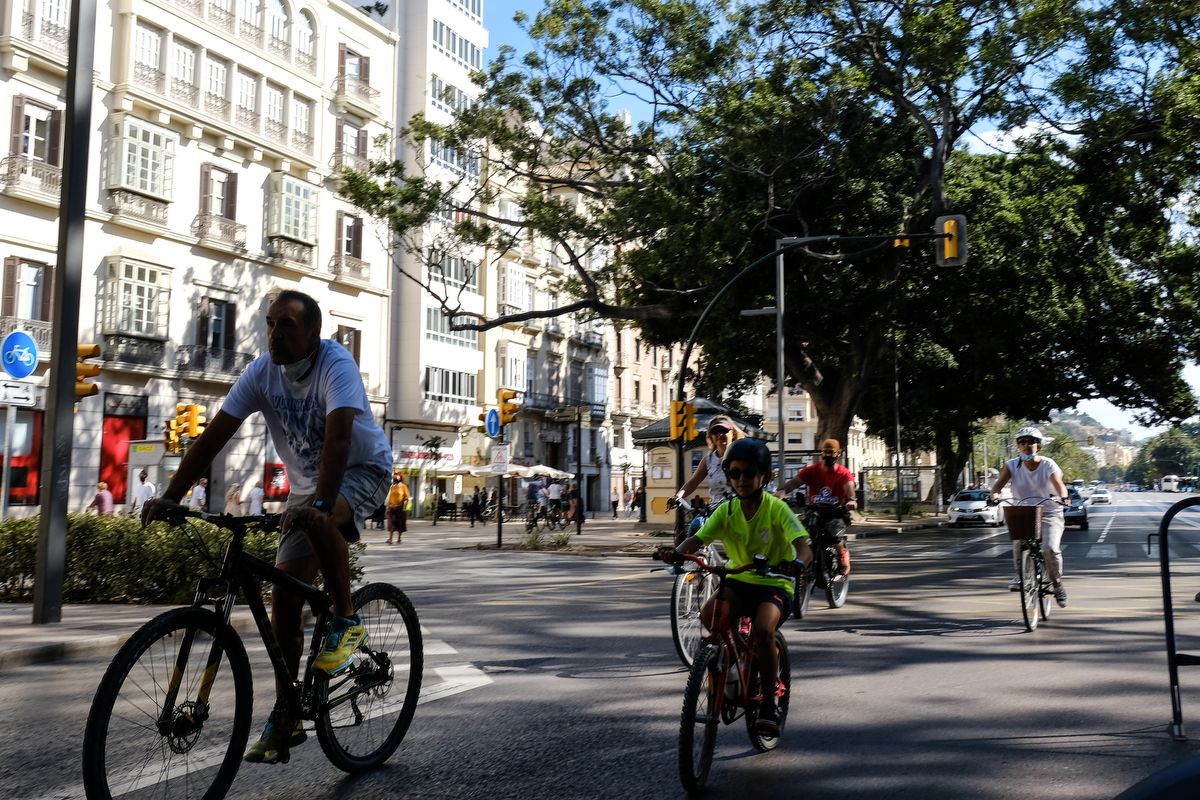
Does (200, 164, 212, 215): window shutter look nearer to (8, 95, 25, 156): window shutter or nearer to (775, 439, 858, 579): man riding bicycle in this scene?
(8, 95, 25, 156): window shutter

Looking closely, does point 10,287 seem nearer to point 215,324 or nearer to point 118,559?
point 215,324

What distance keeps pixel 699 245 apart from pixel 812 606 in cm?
1391

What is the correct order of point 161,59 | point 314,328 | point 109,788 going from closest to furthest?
point 109,788 → point 314,328 → point 161,59

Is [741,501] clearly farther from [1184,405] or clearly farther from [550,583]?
[1184,405]

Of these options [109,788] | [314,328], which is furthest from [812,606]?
[109,788]

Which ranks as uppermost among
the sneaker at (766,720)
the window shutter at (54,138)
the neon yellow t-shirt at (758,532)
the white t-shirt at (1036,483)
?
the window shutter at (54,138)

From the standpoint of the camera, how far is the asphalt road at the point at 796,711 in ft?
15.9

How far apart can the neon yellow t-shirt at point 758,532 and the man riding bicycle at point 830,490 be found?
6.30 meters

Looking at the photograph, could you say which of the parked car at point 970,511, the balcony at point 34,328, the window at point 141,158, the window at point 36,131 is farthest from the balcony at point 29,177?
the parked car at point 970,511

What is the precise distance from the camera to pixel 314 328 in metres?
4.64

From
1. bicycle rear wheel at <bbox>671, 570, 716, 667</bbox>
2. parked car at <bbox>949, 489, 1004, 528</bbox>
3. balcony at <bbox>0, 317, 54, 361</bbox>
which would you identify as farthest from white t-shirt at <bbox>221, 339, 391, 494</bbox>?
parked car at <bbox>949, 489, 1004, 528</bbox>

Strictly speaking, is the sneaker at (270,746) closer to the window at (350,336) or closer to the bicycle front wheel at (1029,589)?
the bicycle front wheel at (1029,589)

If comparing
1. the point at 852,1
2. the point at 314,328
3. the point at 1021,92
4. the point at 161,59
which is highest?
the point at 161,59

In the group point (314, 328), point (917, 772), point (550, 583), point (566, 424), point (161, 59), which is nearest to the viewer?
point (314, 328)
